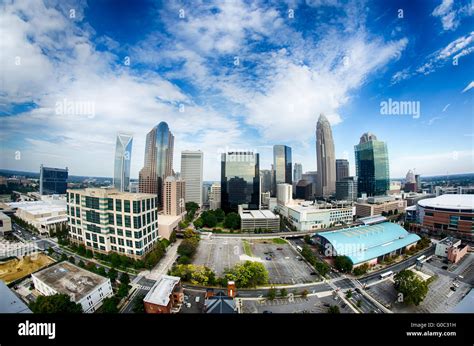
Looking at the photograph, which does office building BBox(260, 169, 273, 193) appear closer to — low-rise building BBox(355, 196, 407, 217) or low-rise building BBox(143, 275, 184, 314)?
low-rise building BBox(355, 196, 407, 217)

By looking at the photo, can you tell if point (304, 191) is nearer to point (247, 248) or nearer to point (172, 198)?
point (247, 248)

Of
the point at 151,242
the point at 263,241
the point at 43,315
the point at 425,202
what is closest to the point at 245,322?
the point at 43,315

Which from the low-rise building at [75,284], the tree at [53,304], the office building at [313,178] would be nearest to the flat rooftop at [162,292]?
the low-rise building at [75,284]

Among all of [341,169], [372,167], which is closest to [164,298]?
[372,167]

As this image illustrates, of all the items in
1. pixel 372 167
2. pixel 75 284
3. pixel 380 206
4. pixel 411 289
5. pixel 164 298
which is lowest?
pixel 411 289

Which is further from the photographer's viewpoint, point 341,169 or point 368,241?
point 341,169

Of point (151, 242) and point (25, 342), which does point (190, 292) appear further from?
point (25, 342)
